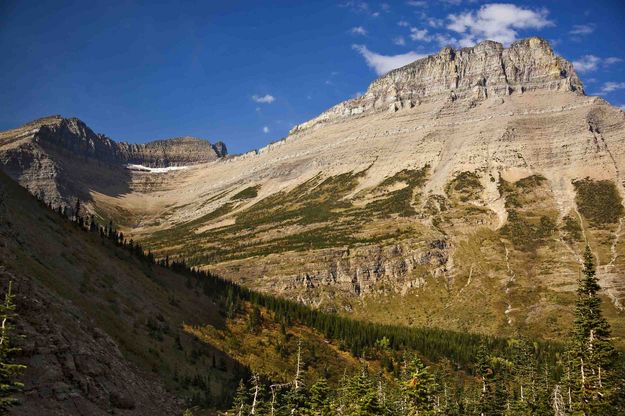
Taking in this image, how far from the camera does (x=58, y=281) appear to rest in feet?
188

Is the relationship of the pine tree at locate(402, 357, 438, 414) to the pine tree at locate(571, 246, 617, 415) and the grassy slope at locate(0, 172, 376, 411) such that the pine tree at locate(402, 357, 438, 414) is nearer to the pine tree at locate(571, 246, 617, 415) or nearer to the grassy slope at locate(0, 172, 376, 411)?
the pine tree at locate(571, 246, 617, 415)

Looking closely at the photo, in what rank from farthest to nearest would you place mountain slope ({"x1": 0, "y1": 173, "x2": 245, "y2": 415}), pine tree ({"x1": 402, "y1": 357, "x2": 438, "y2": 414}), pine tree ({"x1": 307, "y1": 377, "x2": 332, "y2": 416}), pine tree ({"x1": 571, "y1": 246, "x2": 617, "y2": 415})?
pine tree ({"x1": 307, "y1": 377, "x2": 332, "y2": 416})
pine tree ({"x1": 402, "y1": 357, "x2": 438, "y2": 414})
mountain slope ({"x1": 0, "y1": 173, "x2": 245, "y2": 415})
pine tree ({"x1": 571, "y1": 246, "x2": 617, "y2": 415})

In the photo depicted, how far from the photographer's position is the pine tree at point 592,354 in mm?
35844

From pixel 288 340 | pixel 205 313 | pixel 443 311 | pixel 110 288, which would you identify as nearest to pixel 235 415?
pixel 110 288

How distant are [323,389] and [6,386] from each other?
3203 cm

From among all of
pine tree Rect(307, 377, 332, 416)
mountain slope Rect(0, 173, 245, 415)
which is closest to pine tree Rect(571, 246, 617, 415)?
pine tree Rect(307, 377, 332, 416)

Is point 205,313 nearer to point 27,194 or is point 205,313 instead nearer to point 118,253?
point 118,253

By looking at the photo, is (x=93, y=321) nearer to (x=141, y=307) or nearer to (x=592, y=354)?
(x=141, y=307)

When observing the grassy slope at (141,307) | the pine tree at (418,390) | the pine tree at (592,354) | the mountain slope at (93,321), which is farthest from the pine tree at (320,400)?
the pine tree at (592,354)

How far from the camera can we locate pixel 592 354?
36.4 m

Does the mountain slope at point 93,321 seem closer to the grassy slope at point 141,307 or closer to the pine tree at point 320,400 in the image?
the grassy slope at point 141,307

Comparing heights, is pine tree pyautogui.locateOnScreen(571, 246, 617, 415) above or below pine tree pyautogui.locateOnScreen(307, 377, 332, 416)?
above

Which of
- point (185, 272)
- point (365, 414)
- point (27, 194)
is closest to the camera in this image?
point (365, 414)

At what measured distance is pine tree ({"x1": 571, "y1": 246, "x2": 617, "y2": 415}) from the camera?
1411 inches
